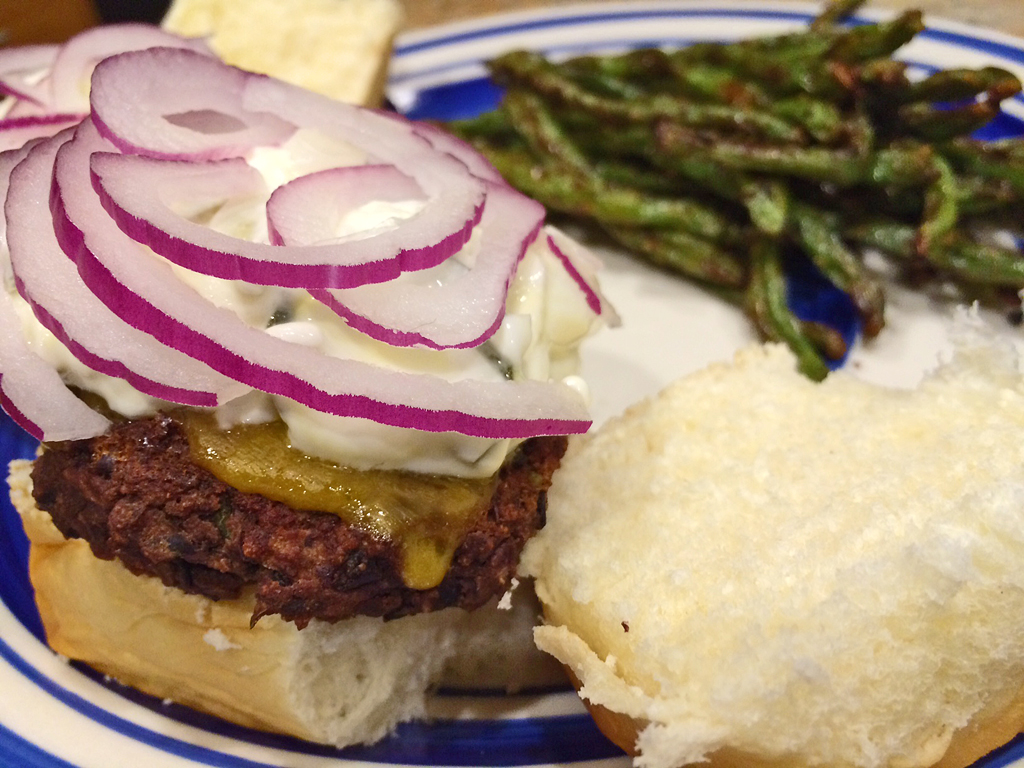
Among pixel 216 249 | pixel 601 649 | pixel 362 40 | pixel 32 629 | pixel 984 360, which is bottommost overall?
pixel 32 629

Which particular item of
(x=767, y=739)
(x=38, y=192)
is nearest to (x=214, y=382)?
(x=38, y=192)

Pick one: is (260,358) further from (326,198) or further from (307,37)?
(307,37)

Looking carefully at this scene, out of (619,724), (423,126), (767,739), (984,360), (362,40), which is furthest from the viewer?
(362,40)

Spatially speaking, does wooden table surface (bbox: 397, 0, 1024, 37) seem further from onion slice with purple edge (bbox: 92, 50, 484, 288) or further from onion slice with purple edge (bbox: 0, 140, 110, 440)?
onion slice with purple edge (bbox: 0, 140, 110, 440)

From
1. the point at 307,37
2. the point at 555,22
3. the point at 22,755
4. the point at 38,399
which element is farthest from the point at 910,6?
the point at 22,755

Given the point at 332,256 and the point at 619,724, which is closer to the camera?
the point at 332,256

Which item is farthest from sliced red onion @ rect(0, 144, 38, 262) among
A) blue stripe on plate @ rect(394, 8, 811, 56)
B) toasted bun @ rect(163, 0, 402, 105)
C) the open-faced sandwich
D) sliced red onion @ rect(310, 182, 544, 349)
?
blue stripe on plate @ rect(394, 8, 811, 56)

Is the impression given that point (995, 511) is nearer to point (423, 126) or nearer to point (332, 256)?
point (332, 256)
